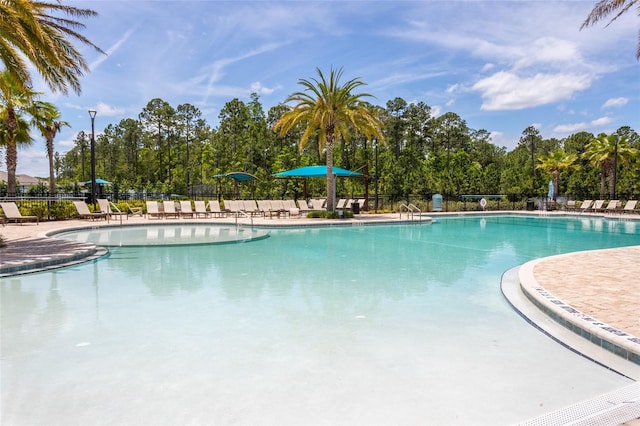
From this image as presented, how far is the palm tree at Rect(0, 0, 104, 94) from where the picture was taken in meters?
9.02

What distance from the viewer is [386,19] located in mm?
18062

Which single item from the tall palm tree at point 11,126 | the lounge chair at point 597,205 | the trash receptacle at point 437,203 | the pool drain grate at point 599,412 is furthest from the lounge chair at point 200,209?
the lounge chair at point 597,205

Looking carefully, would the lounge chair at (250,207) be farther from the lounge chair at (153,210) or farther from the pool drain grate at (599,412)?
the pool drain grate at (599,412)

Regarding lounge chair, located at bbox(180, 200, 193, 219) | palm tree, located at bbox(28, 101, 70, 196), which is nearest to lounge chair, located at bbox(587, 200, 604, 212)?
lounge chair, located at bbox(180, 200, 193, 219)

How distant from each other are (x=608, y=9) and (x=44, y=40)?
47.9 feet

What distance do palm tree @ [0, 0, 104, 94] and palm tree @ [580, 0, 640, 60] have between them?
13889 millimetres

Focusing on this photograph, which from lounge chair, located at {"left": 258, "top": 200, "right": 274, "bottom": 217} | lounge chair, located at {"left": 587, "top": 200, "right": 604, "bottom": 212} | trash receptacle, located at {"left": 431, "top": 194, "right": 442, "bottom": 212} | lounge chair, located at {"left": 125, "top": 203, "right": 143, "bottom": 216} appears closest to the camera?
lounge chair, located at {"left": 258, "top": 200, "right": 274, "bottom": 217}

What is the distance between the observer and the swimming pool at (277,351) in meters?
3.10

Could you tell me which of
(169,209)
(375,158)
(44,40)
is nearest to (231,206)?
(169,209)

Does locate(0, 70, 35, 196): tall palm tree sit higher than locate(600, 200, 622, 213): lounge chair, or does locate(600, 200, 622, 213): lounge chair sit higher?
locate(0, 70, 35, 196): tall palm tree

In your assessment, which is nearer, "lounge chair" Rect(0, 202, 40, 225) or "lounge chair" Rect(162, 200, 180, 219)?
"lounge chair" Rect(0, 202, 40, 225)

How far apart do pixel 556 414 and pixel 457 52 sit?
2866 centimetres

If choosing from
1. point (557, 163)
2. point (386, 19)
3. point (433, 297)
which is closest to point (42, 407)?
point (433, 297)

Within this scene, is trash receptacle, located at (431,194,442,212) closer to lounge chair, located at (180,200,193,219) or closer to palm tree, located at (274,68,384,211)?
palm tree, located at (274,68,384,211)
